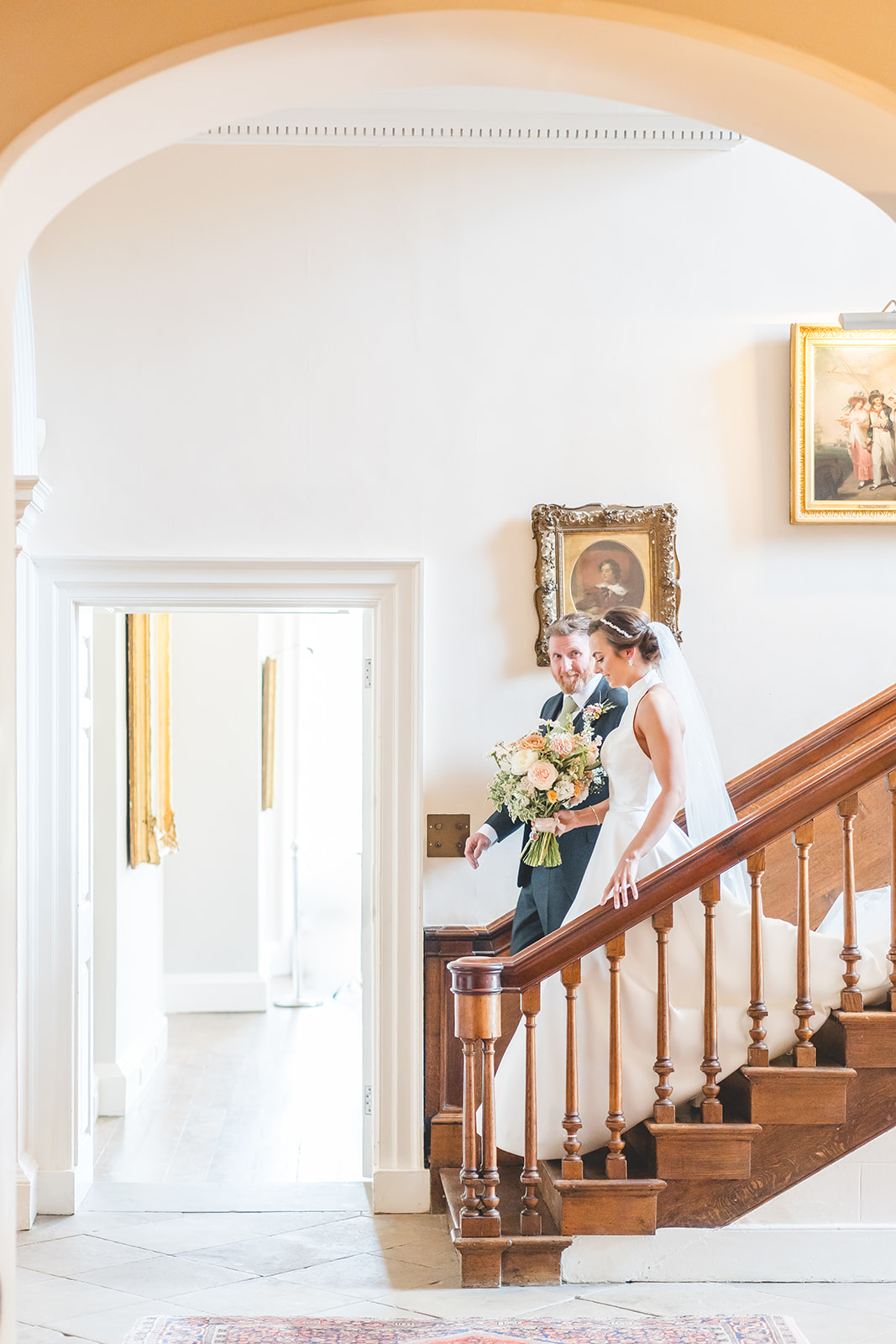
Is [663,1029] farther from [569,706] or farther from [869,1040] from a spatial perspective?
[569,706]

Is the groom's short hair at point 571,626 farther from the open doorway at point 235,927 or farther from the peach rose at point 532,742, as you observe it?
the open doorway at point 235,927

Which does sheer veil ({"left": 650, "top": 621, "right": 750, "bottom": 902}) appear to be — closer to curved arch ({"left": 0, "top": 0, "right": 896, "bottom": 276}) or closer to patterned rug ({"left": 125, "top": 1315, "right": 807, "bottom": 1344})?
patterned rug ({"left": 125, "top": 1315, "right": 807, "bottom": 1344})

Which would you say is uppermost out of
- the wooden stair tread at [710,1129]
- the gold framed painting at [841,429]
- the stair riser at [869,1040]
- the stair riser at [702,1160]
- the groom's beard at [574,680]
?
the gold framed painting at [841,429]

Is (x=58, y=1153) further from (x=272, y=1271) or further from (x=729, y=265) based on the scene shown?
(x=729, y=265)

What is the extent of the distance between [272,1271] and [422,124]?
417 cm

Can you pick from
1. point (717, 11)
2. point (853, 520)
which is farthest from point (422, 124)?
point (717, 11)

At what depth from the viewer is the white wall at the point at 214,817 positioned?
8156mm

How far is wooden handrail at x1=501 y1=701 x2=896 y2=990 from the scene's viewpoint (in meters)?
3.59

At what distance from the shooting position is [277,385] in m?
4.74

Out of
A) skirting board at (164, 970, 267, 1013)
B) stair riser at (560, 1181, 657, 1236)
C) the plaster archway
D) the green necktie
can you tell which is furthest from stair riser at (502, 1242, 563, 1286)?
skirting board at (164, 970, 267, 1013)

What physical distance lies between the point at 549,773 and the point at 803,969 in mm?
1024

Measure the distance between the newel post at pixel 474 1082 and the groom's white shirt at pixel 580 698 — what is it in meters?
0.81

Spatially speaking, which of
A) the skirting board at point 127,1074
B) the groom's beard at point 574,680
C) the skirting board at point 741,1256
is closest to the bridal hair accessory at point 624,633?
the groom's beard at point 574,680

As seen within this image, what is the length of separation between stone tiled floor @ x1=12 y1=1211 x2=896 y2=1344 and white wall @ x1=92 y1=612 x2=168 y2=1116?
146 cm
